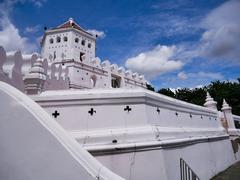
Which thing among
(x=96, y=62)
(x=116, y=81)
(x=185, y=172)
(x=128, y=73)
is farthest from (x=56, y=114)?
(x=128, y=73)

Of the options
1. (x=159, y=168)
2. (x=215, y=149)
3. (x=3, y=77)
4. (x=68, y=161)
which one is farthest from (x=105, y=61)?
(x=68, y=161)

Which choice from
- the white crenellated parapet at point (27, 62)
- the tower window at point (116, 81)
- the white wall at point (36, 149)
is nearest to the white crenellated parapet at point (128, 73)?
the tower window at point (116, 81)

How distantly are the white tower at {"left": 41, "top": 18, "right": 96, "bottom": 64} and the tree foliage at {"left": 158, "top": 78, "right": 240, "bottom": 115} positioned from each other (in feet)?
54.7

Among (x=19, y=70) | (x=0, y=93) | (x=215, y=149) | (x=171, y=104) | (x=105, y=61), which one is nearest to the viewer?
(x=0, y=93)

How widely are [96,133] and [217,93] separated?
2878 cm

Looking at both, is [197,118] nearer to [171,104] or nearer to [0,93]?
[171,104]

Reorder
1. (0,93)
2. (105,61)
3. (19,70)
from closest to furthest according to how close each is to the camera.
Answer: (0,93), (19,70), (105,61)

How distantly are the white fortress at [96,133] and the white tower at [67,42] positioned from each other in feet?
65.2

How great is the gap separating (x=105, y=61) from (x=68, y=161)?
1798 cm

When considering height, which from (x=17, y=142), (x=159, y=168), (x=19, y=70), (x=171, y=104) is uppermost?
(x=19, y=70)

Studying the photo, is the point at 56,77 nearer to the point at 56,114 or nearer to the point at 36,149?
the point at 56,114

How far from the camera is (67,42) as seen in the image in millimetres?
28000

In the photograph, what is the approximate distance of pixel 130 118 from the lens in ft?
14.4

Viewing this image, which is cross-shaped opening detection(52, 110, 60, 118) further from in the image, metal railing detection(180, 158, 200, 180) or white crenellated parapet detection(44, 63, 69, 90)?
white crenellated parapet detection(44, 63, 69, 90)
